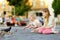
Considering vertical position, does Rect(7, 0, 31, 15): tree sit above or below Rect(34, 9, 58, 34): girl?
below

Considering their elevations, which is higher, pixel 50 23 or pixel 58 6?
pixel 50 23

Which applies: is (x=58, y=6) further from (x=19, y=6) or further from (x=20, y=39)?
(x=20, y=39)

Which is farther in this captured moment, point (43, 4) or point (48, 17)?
point (43, 4)

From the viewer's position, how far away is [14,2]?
49.2 m

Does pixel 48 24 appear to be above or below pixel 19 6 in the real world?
above

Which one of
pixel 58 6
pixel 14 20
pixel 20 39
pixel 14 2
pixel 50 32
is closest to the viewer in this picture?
pixel 20 39

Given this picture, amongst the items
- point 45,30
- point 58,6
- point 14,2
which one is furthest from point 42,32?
point 14,2

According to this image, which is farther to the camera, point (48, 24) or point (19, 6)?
point (19, 6)

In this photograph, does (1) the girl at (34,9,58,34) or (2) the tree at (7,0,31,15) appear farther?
(2) the tree at (7,0,31,15)

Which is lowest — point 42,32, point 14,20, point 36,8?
point 36,8

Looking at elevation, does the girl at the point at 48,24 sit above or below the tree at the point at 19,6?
above

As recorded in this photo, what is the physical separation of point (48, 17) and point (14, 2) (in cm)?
3820

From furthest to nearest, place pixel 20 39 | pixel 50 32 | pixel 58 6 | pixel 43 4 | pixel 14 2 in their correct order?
pixel 43 4 < pixel 14 2 < pixel 58 6 < pixel 50 32 < pixel 20 39

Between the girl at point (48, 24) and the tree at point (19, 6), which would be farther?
the tree at point (19, 6)
